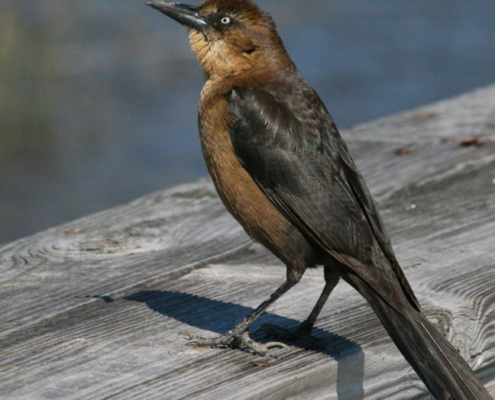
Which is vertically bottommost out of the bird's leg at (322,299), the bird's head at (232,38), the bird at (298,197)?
the bird's leg at (322,299)

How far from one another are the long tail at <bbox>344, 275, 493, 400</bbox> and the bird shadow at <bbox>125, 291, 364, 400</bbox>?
13 centimetres

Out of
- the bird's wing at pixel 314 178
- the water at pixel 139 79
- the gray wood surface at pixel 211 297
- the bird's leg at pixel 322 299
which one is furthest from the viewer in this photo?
the water at pixel 139 79

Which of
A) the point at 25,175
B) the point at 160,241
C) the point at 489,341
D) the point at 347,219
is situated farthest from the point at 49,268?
the point at 25,175

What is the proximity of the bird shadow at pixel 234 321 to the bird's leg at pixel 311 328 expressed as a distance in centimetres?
2

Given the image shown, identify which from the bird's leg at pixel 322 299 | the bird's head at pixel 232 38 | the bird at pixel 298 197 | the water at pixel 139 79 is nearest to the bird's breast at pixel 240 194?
the bird at pixel 298 197

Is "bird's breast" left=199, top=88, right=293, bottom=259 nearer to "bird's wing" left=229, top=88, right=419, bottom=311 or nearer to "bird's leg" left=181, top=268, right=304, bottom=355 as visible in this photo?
"bird's wing" left=229, top=88, right=419, bottom=311

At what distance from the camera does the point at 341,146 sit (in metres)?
3.30

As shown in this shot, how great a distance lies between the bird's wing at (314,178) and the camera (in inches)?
114

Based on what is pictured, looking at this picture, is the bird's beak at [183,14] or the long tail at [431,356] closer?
the long tail at [431,356]

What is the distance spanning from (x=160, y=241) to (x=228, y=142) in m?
0.62

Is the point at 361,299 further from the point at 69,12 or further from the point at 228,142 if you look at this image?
the point at 69,12

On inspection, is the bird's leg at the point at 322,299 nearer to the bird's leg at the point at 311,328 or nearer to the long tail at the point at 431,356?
the bird's leg at the point at 311,328

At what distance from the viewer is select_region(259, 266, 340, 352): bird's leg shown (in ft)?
8.64

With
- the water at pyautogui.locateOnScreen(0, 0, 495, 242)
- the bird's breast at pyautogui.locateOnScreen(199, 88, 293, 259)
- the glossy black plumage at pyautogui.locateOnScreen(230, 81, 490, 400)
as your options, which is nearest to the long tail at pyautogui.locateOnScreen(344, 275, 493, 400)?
the glossy black plumage at pyautogui.locateOnScreen(230, 81, 490, 400)
